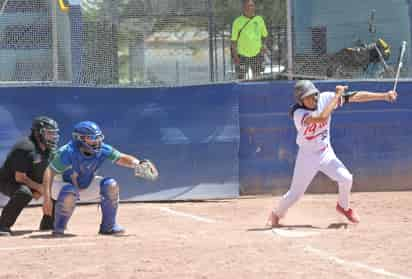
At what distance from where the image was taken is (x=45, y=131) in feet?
31.6

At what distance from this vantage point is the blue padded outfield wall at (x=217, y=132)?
1210 centimetres

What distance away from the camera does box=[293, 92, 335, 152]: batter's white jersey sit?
364 inches

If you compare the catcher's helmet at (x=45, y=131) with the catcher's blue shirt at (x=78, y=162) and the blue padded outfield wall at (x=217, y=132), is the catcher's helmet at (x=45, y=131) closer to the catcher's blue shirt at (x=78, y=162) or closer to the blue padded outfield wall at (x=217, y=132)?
the catcher's blue shirt at (x=78, y=162)

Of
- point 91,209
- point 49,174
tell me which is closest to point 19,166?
point 49,174

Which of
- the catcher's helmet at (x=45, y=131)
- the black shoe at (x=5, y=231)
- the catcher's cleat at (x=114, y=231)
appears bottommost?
the black shoe at (x=5, y=231)

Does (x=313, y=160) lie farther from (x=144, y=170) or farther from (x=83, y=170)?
(x=83, y=170)

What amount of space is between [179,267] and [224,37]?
20.6 feet

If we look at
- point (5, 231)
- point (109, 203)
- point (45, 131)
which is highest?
point (45, 131)

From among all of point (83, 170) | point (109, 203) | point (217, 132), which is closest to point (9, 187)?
point (83, 170)

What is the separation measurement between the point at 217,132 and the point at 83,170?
12.0 feet

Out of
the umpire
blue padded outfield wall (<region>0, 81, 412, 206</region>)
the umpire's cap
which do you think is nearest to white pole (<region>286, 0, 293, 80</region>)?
blue padded outfield wall (<region>0, 81, 412, 206</region>)

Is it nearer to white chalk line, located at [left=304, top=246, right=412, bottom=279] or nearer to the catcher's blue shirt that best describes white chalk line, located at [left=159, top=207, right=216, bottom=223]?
the catcher's blue shirt

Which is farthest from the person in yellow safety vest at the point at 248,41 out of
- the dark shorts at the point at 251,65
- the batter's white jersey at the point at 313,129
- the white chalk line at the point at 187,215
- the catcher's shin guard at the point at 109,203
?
the catcher's shin guard at the point at 109,203

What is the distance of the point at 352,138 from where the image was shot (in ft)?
41.4
